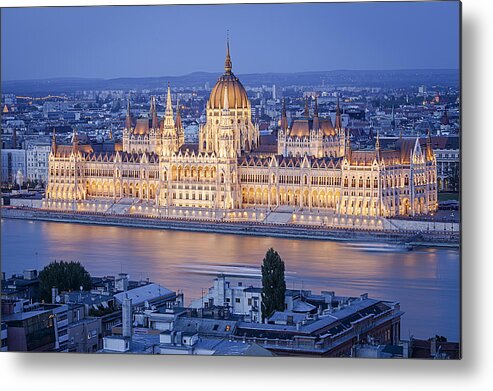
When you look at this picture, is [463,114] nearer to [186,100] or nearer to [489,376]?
[489,376]

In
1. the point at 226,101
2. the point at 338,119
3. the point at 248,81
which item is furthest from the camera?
the point at 338,119

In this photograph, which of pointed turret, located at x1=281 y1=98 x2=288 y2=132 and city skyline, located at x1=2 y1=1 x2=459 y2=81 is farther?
pointed turret, located at x1=281 y1=98 x2=288 y2=132

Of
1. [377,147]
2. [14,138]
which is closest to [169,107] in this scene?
[14,138]

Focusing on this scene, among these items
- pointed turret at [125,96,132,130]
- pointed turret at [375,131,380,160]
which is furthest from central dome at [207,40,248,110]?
pointed turret at [375,131,380,160]

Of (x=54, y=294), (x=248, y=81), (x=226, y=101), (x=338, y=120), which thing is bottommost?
(x=54, y=294)

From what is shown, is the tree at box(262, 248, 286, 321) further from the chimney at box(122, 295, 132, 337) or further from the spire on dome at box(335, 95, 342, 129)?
the spire on dome at box(335, 95, 342, 129)

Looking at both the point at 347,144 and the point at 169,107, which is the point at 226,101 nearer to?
the point at 169,107

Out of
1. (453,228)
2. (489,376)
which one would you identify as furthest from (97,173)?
(489,376)
